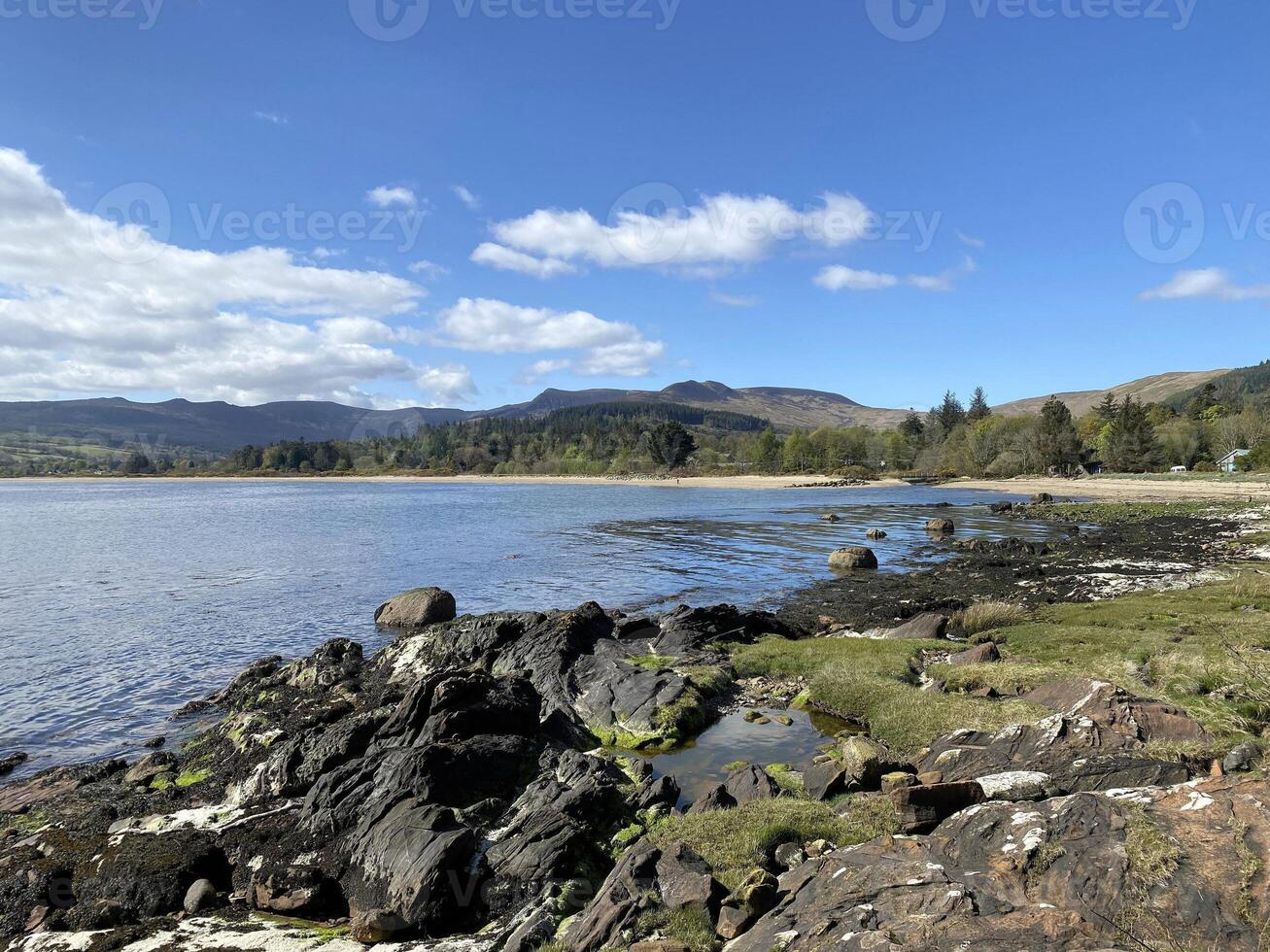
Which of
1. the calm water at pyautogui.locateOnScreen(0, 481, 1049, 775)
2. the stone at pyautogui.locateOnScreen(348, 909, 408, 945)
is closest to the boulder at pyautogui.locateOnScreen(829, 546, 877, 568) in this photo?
the calm water at pyautogui.locateOnScreen(0, 481, 1049, 775)

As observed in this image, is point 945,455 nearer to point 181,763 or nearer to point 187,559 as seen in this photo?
point 187,559

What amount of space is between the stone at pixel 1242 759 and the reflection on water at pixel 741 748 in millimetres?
6858

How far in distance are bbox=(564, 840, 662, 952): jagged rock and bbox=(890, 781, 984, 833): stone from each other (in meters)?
3.30

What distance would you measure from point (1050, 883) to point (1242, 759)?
4.37m

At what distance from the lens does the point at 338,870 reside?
1043 cm

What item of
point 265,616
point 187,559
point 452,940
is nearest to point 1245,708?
point 452,940

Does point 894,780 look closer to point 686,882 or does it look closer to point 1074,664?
point 686,882

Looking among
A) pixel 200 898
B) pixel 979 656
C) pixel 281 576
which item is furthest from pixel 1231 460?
pixel 200 898

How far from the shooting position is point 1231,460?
390 ft

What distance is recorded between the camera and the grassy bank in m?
12.6

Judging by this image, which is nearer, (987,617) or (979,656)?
(979,656)

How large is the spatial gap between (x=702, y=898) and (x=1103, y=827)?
14.1 ft

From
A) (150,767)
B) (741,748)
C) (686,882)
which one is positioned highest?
(686,882)

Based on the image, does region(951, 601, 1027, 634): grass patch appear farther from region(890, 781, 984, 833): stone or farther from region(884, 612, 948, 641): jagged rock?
region(890, 781, 984, 833): stone
